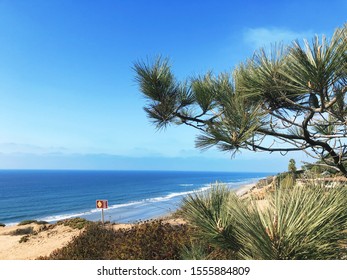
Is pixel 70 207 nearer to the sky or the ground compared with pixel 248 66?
nearer to the ground

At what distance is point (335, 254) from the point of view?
1156 mm

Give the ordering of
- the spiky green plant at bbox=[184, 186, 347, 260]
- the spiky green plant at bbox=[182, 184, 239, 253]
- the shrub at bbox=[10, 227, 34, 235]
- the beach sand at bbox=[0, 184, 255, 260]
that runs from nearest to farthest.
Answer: the spiky green plant at bbox=[184, 186, 347, 260] → the spiky green plant at bbox=[182, 184, 239, 253] → the beach sand at bbox=[0, 184, 255, 260] → the shrub at bbox=[10, 227, 34, 235]

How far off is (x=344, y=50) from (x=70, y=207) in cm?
4028

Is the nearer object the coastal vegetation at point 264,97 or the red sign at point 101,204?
the coastal vegetation at point 264,97

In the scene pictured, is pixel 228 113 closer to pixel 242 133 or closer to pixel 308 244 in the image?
pixel 242 133

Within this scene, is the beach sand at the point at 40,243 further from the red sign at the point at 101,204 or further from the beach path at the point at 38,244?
the red sign at the point at 101,204

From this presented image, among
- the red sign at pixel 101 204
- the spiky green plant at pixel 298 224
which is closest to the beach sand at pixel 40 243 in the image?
the red sign at pixel 101 204

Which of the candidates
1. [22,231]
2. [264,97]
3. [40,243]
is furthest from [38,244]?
[264,97]

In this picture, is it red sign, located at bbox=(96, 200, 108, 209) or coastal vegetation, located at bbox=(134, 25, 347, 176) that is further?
red sign, located at bbox=(96, 200, 108, 209)

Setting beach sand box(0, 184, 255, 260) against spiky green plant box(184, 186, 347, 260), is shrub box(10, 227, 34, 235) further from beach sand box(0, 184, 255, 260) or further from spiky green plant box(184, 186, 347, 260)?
spiky green plant box(184, 186, 347, 260)

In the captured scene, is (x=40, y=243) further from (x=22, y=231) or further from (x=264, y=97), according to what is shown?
(x=264, y=97)

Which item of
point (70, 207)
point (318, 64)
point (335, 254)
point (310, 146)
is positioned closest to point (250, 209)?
point (335, 254)

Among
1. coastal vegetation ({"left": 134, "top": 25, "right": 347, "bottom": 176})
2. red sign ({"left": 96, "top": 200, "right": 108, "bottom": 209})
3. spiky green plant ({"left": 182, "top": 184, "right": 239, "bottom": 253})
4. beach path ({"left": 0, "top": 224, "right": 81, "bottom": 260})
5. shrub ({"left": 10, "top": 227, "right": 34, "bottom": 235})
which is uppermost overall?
coastal vegetation ({"left": 134, "top": 25, "right": 347, "bottom": 176})

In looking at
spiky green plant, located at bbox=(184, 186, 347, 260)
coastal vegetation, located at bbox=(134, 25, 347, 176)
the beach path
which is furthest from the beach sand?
spiky green plant, located at bbox=(184, 186, 347, 260)
